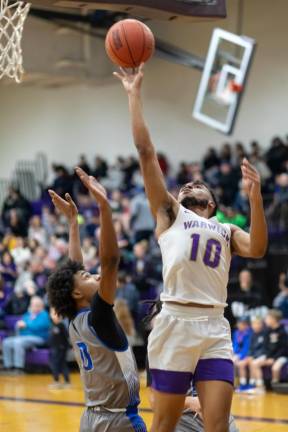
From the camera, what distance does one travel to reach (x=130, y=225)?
17906 mm

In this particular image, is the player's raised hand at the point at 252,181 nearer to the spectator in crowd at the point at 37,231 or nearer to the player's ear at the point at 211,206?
the player's ear at the point at 211,206

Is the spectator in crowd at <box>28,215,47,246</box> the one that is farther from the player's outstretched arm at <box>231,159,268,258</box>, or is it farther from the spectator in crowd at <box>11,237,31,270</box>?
the player's outstretched arm at <box>231,159,268,258</box>

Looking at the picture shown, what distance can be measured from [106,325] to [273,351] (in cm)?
800

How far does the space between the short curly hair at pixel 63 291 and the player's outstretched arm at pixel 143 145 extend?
2.08ft

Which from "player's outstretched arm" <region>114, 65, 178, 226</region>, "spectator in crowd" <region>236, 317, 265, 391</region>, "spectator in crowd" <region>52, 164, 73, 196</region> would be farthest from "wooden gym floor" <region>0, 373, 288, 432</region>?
"spectator in crowd" <region>52, 164, 73, 196</region>

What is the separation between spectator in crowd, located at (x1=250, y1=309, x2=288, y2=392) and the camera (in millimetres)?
12297

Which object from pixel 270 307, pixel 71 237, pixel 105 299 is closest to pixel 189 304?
pixel 105 299

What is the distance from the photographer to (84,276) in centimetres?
515

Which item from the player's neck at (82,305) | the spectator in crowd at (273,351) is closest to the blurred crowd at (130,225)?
the spectator in crowd at (273,351)

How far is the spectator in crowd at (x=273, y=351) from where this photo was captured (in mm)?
12297

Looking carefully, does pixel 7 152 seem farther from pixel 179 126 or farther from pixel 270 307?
pixel 270 307

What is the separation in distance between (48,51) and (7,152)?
204 inches

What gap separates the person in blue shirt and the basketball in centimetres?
960

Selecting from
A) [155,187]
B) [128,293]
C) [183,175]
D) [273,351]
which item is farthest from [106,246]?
[183,175]
